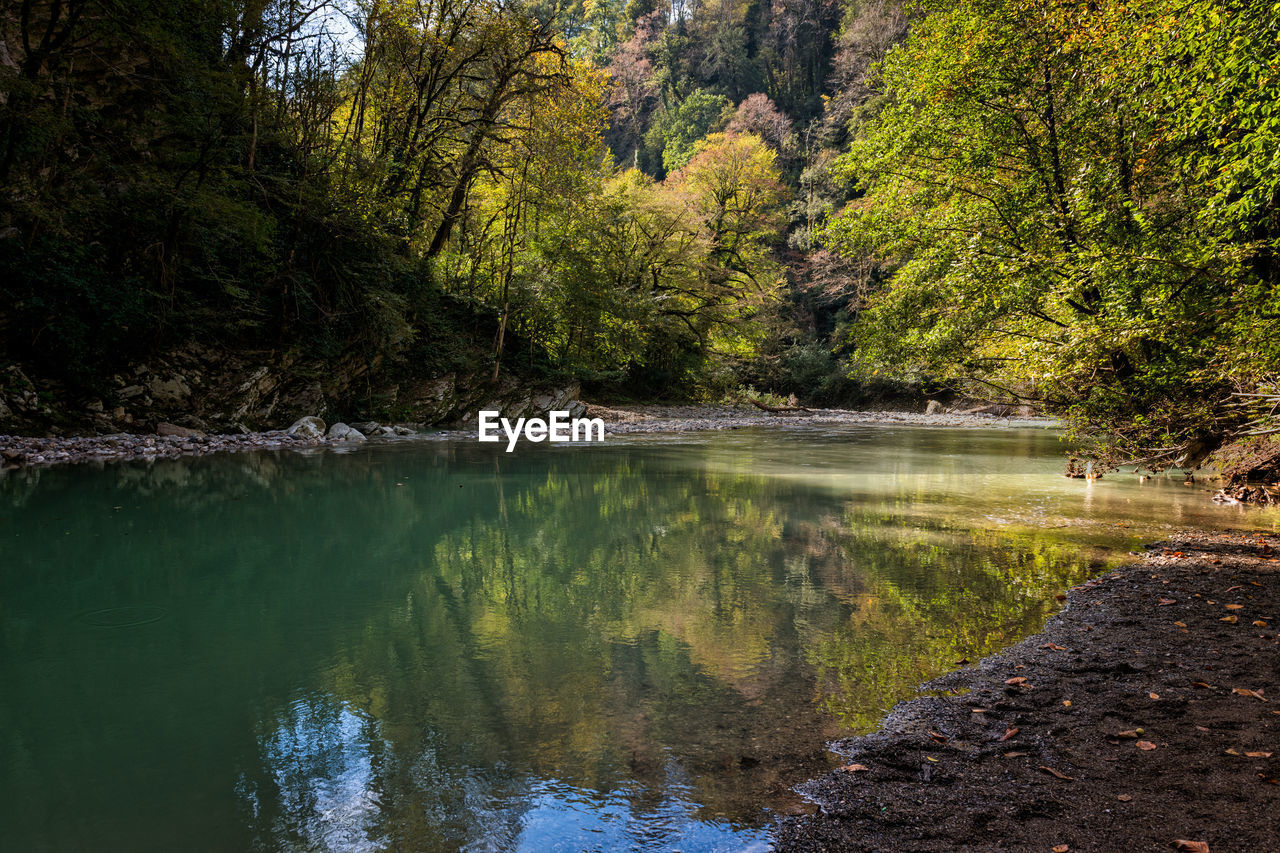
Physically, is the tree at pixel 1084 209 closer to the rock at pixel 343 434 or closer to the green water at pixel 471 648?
the green water at pixel 471 648

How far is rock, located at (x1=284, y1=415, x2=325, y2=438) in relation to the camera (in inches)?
554

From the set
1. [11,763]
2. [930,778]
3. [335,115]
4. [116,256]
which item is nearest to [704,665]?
[930,778]

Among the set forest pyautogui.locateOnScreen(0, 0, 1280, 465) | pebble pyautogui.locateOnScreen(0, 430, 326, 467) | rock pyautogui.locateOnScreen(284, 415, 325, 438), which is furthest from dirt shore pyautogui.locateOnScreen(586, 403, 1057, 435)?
pebble pyautogui.locateOnScreen(0, 430, 326, 467)

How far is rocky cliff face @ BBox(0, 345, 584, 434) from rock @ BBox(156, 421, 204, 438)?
0.34ft

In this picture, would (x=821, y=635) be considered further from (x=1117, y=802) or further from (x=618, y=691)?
(x=1117, y=802)

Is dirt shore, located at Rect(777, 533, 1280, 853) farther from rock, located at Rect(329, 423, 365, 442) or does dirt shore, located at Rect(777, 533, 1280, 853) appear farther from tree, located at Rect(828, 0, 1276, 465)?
rock, located at Rect(329, 423, 365, 442)

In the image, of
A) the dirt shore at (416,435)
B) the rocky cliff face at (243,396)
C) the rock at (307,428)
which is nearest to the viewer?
the dirt shore at (416,435)

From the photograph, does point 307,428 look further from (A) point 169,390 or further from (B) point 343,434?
(A) point 169,390

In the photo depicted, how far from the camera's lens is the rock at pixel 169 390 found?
12.7 metres

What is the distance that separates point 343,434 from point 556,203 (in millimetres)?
10369

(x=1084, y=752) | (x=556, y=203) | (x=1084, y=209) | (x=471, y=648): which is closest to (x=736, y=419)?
(x=556, y=203)

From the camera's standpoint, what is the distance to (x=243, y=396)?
→ 14000 mm

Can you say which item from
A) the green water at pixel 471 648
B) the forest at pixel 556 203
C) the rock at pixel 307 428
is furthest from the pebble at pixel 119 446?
the green water at pixel 471 648

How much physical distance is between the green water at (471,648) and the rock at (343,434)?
20.9 feet
